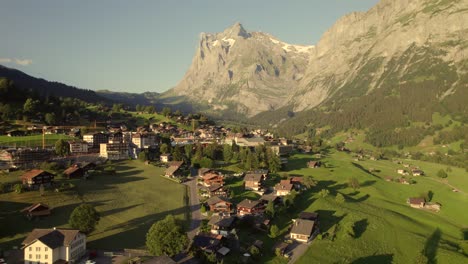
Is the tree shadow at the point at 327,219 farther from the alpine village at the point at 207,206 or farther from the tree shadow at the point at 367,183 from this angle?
the tree shadow at the point at 367,183

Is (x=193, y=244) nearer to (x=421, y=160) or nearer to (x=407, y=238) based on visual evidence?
(x=407, y=238)

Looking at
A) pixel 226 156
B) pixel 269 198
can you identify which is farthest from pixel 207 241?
pixel 226 156

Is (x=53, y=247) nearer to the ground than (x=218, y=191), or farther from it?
nearer to the ground

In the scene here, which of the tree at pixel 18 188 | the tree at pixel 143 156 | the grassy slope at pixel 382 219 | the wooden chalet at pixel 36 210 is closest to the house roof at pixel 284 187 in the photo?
the grassy slope at pixel 382 219

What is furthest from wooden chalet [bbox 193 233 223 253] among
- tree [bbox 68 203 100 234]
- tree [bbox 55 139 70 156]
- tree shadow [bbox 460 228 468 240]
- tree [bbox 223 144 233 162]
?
tree [bbox 55 139 70 156]

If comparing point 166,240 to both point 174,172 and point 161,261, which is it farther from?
point 174,172

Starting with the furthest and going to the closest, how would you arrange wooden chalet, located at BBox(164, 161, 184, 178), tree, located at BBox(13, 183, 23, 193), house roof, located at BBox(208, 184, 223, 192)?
wooden chalet, located at BBox(164, 161, 184, 178)
house roof, located at BBox(208, 184, 223, 192)
tree, located at BBox(13, 183, 23, 193)

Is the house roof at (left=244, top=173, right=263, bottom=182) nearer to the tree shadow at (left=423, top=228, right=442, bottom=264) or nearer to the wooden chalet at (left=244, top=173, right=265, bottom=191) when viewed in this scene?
the wooden chalet at (left=244, top=173, right=265, bottom=191)

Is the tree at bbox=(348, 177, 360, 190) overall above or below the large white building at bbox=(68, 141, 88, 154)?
below
